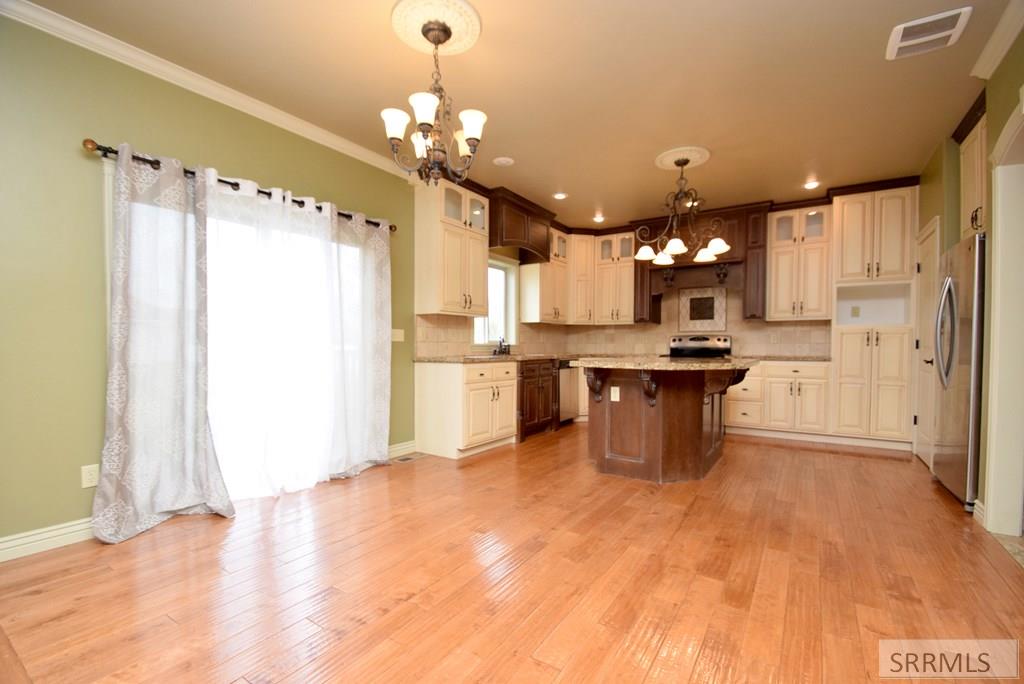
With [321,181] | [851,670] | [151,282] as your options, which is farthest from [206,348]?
[851,670]

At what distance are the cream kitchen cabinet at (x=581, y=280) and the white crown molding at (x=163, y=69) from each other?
348 centimetres

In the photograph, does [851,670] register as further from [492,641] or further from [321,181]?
[321,181]

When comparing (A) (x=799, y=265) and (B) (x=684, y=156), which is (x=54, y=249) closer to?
(B) (x=684, y=156)

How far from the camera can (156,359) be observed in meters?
2.52

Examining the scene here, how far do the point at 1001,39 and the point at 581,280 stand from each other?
4.43 meters

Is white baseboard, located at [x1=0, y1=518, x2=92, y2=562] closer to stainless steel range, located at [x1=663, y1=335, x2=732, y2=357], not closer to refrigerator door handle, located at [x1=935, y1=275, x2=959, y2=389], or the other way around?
refrigerator door handle, located at [x1=935, y1=275, x2=959, y2=389]

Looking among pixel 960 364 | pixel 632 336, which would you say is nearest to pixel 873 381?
pixel 960 364

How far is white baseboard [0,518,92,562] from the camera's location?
2131 millimetres

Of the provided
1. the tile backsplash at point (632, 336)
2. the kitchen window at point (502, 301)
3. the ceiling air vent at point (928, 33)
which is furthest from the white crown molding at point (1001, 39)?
the kitchen window at point (502, 301)

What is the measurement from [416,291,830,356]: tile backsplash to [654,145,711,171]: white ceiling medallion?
7.67 feet

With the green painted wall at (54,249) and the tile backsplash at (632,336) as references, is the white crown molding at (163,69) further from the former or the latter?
the tile backsplash at (632,336)

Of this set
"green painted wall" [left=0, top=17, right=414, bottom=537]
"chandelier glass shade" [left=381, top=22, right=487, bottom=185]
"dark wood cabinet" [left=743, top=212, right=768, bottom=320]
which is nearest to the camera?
"chandelier glass shade" [left=381, top=22, right=487, bottom=185]

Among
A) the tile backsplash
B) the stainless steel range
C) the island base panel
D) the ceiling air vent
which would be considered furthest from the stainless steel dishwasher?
the ceiling air vent

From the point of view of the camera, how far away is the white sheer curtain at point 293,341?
288 centimetres
